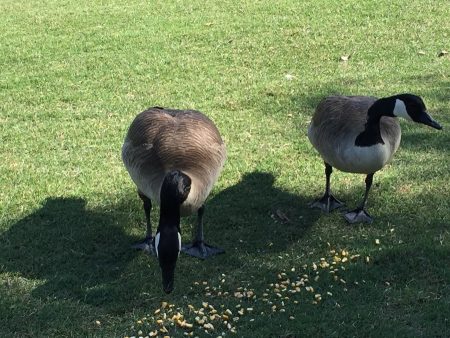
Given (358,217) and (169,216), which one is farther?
(358,217)

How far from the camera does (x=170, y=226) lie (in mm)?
4418

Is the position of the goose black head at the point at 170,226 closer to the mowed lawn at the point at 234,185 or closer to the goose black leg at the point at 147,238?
the mowed lawn at the point at 234,185

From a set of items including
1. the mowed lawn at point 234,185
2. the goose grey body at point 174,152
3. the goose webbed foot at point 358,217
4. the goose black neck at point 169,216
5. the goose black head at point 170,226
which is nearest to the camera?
the goose black head at point 170,226

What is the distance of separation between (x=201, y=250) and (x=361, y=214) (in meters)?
1.52

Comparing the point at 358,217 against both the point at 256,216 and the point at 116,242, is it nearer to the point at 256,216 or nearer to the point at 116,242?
the point at 256,216

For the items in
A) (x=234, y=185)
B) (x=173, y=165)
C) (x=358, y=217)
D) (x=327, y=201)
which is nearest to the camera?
(x=173, y=165)

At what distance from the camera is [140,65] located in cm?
1006

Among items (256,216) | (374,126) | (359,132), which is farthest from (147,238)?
(374,126)

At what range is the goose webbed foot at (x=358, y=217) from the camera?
5.98 m

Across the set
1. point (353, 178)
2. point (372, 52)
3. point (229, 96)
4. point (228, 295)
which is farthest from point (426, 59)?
point (228, 295)

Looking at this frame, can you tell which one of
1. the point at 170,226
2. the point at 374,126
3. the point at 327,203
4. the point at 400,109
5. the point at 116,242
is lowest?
the point at 116,242

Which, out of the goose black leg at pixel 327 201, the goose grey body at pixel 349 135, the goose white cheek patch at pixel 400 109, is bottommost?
the goose black leg at pixel 327 201

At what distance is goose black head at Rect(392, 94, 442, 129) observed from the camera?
555 centimetres

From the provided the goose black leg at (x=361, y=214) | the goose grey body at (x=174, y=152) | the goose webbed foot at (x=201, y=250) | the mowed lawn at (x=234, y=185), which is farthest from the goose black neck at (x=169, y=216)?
the goose black leg at (x=361, y=214)
